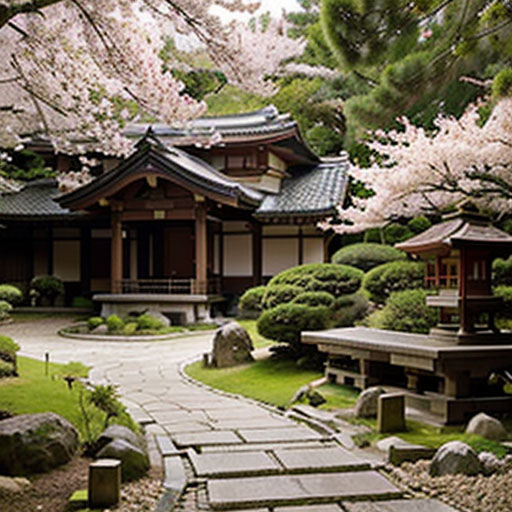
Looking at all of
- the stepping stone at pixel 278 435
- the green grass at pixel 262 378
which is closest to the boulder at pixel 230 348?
the green grass at pixel 262 378

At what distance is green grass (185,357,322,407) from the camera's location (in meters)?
9.13

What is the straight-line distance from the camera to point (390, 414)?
6.80 metres

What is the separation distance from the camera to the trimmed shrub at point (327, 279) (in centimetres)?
1166

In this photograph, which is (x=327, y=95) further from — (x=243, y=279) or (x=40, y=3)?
(x=40, y=3)

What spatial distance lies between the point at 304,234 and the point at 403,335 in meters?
12.9

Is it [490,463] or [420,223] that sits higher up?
[420,223]

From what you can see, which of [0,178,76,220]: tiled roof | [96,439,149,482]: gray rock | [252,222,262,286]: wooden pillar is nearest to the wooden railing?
[252,222,262,286]: wooden pillar

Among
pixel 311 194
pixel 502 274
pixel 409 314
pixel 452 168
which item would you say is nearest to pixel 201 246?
pixel 311 194

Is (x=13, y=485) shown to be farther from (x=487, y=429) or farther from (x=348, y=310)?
(x=348, y=310)

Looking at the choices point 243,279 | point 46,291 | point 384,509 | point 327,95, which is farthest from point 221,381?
point 327,95

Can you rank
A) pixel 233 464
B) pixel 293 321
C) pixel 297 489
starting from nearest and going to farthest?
pixel 297 489
pixel 233 464
pixel 293 321

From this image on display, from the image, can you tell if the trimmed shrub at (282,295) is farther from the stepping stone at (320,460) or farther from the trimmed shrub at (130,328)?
the trimmed shrub at (130,328)

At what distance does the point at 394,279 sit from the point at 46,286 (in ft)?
47.5

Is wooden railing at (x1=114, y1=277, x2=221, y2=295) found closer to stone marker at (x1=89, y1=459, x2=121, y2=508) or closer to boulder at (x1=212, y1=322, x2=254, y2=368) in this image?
boulder at (x1=212, y1=322, x2=254, y2=368)
